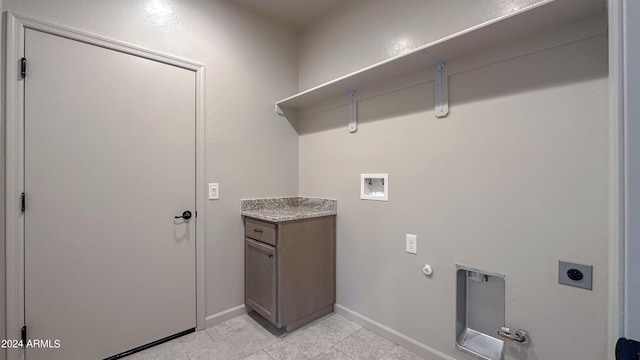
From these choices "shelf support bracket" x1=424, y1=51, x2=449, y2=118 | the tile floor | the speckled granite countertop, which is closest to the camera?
"shelf support bracket" x1=424, y1=51, x2=449, y2=118

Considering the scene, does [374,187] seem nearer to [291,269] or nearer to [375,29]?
[291,269]

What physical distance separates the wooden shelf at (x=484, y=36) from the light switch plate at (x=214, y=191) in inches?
46.1

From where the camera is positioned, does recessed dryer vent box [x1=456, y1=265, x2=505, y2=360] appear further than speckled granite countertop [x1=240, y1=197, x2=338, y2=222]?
No

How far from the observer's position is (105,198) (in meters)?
1.80

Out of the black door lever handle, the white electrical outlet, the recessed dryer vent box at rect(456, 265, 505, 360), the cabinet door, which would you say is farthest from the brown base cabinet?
the recessed dryer vent box at rect(456, 265, 505, 360)

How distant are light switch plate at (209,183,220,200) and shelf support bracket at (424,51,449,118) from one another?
175 cm

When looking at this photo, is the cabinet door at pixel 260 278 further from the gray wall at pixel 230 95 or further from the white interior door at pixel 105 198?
the white interior door at pixel 105 198

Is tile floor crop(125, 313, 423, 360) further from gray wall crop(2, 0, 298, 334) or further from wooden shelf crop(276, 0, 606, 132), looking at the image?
wooden shelf crop(276, 0, 606, 132)

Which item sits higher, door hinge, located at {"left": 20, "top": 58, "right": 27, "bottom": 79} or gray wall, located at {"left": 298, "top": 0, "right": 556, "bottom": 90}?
gray wall, located at {"left": 298, "top": 0, "right": 556, "bottom": 90}

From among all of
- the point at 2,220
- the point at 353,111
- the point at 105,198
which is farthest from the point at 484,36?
the point at 2,220

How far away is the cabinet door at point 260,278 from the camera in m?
2.09

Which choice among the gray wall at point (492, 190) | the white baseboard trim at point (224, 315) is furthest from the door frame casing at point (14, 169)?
the gray wall at point (492, 190)

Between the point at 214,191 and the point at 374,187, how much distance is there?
1297mm

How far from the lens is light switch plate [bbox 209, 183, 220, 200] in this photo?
2254 millimetres
